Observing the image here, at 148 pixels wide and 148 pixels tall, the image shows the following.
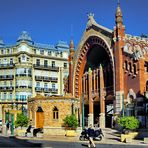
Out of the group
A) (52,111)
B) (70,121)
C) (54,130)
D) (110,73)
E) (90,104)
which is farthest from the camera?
(90,104)

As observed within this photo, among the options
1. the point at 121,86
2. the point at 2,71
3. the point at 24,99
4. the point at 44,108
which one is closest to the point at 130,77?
the point at 121,86

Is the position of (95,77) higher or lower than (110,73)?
lower

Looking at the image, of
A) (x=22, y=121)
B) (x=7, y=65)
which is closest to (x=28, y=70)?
(x=7, y=65)

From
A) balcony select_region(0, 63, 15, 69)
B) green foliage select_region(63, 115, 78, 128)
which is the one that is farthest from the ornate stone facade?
balcony select_region(0, 63, 15, 69)

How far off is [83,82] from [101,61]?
500 cm

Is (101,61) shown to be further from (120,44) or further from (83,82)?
(120,44)

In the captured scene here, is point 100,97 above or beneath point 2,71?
beneath

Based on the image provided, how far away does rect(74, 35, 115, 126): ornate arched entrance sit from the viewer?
58.5 metres

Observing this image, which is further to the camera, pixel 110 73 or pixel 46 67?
pixel 46 67

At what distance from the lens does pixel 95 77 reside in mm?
62094

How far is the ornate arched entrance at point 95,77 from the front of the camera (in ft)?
192

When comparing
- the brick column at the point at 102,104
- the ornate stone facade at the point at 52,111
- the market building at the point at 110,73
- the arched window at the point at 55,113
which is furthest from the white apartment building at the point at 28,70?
the arched window at the point at 55,113

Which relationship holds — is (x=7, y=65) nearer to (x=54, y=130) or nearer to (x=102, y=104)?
(x=102, y=104)

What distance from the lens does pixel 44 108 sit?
48.5 meters
